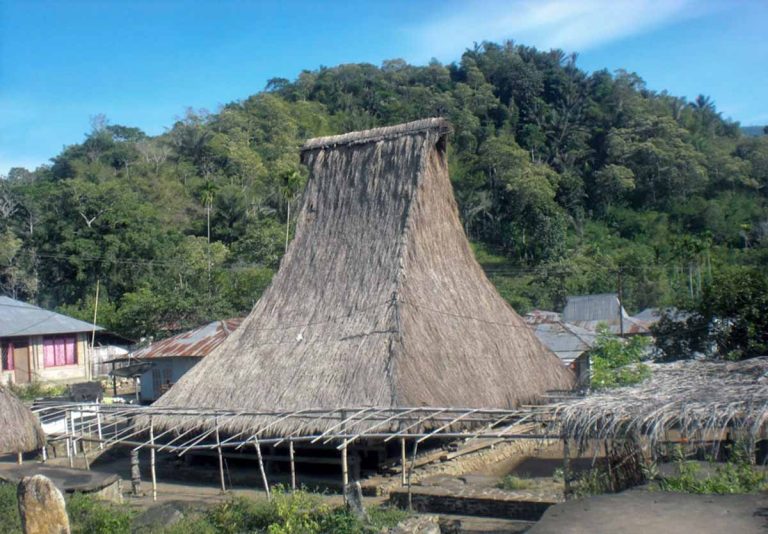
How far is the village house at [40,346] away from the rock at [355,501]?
73.3ft

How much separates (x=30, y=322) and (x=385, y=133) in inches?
712

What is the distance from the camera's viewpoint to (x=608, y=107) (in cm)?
7100

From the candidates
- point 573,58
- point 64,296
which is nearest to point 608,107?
point 573,58

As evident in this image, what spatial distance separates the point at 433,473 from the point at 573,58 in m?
70.2

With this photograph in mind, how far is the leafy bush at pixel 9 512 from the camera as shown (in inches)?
365

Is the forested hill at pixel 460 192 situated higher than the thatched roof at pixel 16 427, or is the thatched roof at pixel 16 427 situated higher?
the forested hill at pixel 460 192

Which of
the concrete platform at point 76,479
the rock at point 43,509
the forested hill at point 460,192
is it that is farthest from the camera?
the forested hill at point 460,192

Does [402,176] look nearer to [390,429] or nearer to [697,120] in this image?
[390,429]

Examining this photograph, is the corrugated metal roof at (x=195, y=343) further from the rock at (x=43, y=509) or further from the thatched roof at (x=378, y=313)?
the rock at (x=43, y=509)

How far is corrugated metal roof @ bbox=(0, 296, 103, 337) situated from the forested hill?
2.93 metres

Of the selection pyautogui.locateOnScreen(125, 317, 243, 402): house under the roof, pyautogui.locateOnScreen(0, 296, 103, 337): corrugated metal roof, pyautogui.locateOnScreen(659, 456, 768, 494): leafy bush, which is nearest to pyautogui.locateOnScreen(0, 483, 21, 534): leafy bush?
pyautogui.locateOnScreen(659, 456, 768, 494): leafy bush

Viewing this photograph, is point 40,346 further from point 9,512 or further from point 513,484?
point 513,484

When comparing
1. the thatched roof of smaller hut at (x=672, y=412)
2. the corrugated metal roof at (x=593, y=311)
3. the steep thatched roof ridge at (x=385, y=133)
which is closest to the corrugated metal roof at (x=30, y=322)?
the steep thatched roof ridge at (x=385, y=133)

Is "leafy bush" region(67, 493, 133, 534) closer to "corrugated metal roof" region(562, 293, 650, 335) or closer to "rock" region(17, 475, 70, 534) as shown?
"rock" region(17, 475, 70, 534)
